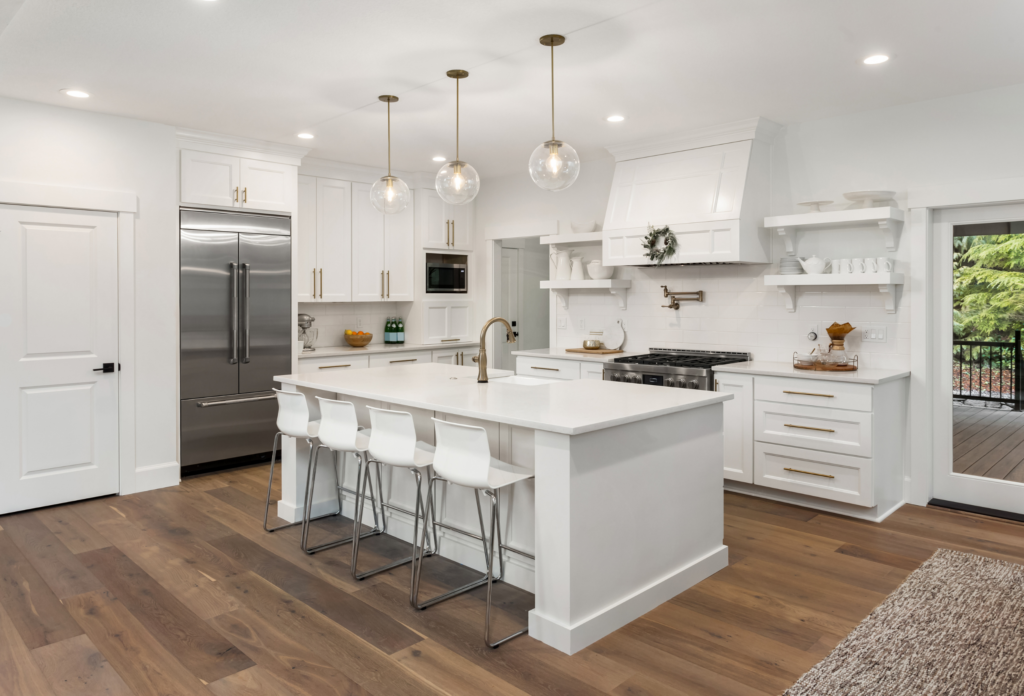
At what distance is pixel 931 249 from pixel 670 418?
2591 mm

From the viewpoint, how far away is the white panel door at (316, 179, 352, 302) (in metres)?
6.15

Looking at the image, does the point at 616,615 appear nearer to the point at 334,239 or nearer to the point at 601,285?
the point at 601,285

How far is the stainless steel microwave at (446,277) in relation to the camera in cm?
692

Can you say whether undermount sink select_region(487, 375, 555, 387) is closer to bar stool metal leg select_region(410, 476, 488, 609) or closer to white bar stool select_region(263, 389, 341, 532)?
bar stool metal leg select_region(410, 476, 488, 609)

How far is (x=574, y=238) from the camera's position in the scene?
6055 mm

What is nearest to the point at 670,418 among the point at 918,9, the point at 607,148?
the point at 918,9

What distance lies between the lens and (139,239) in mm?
4824

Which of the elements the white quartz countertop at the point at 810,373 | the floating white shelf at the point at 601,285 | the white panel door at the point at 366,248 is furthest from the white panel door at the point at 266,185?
the white quartz countertop at the point at 810,373

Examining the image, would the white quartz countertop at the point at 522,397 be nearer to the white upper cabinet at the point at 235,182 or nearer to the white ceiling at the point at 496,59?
the white ceiling at the point at 496,59

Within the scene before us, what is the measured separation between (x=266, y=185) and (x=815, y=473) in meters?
4.60

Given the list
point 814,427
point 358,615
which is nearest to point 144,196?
point 358,615

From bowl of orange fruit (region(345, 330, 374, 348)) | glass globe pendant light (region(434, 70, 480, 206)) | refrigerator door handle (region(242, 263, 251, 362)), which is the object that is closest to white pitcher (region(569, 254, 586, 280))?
bowl of orange fruit (region(345, 330, 374, 348))

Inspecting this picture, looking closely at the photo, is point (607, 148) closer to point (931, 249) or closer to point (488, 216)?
point (488, 216)

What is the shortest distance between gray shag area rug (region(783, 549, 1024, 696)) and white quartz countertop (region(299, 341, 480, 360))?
453 cm
